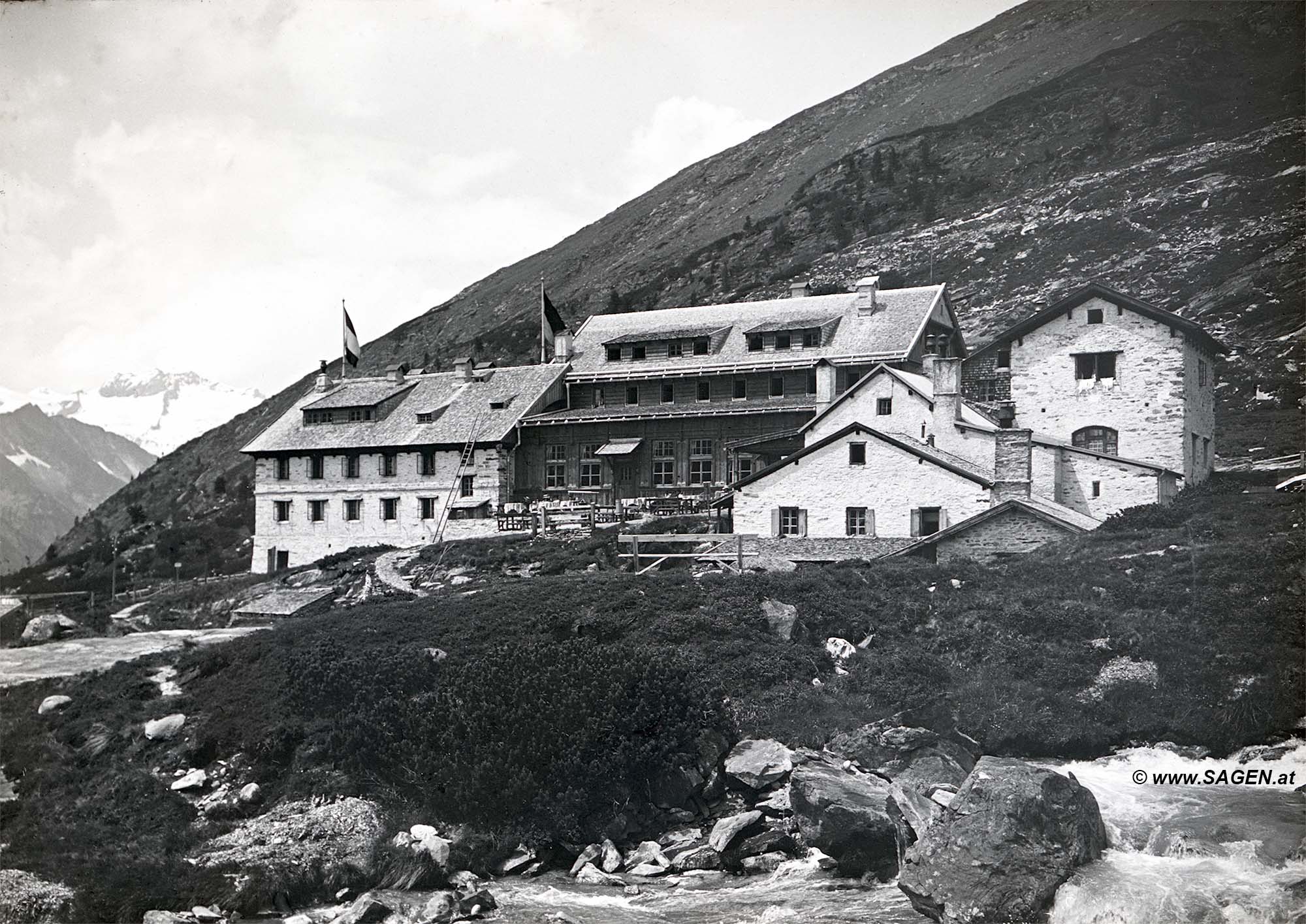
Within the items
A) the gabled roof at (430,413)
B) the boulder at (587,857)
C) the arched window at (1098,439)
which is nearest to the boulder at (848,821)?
the boulder at (587,857)

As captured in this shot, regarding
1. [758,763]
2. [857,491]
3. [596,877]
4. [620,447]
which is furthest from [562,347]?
[596,877]

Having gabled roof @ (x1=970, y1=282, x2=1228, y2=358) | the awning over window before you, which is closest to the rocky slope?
gabled roof @ (x1=970, y1=282, x2=1228, y2=358)

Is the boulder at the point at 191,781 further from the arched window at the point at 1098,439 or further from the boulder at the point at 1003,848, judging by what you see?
the arched window at the point at 1098,439

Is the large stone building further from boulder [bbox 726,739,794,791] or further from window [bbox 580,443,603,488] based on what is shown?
boulder [bbox 726,739,794,791]

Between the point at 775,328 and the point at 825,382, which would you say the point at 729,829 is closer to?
the point at 825,382

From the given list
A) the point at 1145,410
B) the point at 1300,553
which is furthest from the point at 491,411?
the point at 1300,553

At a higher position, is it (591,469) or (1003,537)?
(591,469)
